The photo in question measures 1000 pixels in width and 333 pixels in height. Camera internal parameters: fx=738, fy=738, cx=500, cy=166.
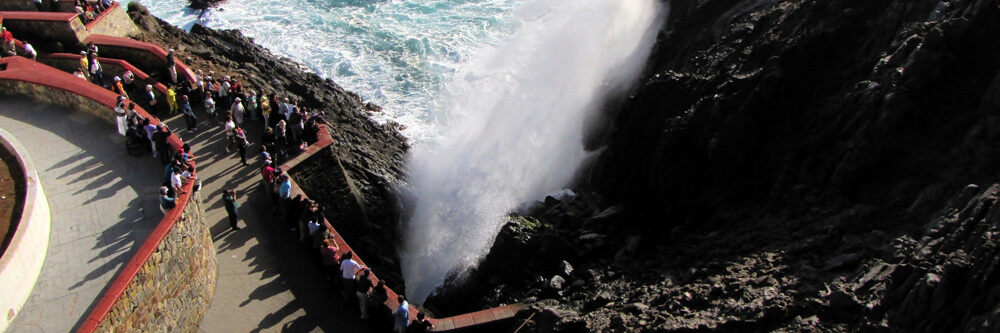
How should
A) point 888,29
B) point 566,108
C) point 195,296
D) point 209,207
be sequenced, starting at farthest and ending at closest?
point 566,108
point 209,207
point 888,29
point 195,296

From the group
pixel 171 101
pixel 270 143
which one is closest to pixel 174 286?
pixel 270 143

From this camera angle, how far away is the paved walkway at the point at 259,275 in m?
12.5

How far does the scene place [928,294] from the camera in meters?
8.84

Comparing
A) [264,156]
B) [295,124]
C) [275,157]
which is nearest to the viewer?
[264,156]

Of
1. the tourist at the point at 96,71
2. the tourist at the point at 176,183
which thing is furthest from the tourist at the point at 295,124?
the tourist at the point at 96,71

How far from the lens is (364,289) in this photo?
12.4 m

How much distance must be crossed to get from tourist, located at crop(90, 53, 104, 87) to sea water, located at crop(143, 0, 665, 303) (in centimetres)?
791

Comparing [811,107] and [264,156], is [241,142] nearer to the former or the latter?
[264,156]

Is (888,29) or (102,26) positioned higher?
(888,29)

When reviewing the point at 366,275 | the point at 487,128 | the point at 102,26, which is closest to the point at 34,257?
the point at 366,275

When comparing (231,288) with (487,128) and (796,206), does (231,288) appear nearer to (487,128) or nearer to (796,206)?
(796,206)

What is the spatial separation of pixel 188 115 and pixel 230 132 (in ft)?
4.73

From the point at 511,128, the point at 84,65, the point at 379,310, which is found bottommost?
the point at 379,310

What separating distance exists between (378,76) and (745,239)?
16.7 metres
